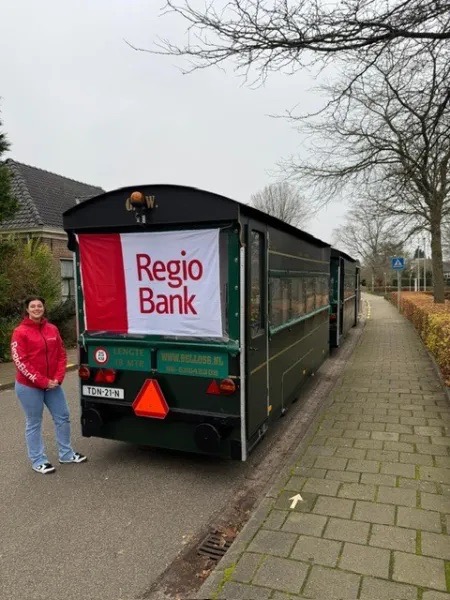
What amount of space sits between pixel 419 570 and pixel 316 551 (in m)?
0.63

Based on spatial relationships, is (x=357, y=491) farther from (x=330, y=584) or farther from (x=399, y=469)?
(x=330, y=584)

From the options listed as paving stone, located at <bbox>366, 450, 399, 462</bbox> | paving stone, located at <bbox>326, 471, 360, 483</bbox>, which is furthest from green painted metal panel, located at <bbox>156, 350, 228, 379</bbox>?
paving stone, located at <bbox>366, 450, 399, 462</bbox>

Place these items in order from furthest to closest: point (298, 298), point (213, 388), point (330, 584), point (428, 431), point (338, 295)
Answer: point (338, 295), point (298, 298), point (428, 431), point (213, 388), point (330, 584)

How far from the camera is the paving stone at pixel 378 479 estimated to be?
4.11 m

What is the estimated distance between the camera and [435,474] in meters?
4.26

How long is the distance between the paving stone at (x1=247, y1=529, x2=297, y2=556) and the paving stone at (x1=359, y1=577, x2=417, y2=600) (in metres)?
0.55

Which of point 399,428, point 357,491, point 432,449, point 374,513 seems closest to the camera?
point 374,513

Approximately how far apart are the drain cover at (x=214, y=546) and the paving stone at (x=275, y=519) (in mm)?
314

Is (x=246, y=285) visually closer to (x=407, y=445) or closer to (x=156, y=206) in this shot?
(x=156, y=206)

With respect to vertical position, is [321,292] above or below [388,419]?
above

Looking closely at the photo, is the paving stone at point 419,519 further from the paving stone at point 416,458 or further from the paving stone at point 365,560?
the paving stone at point 416,458

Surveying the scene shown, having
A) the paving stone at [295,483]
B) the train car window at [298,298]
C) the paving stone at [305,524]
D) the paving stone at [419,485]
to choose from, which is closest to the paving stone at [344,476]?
the paving stone at [295,483]

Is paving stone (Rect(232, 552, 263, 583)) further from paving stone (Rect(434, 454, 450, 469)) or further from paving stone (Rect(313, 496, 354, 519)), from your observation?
paving stone (Rect(434, 454, 450, 469))

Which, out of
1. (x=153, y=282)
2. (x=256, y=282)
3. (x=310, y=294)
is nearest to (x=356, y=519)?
(x=256, y=282)
